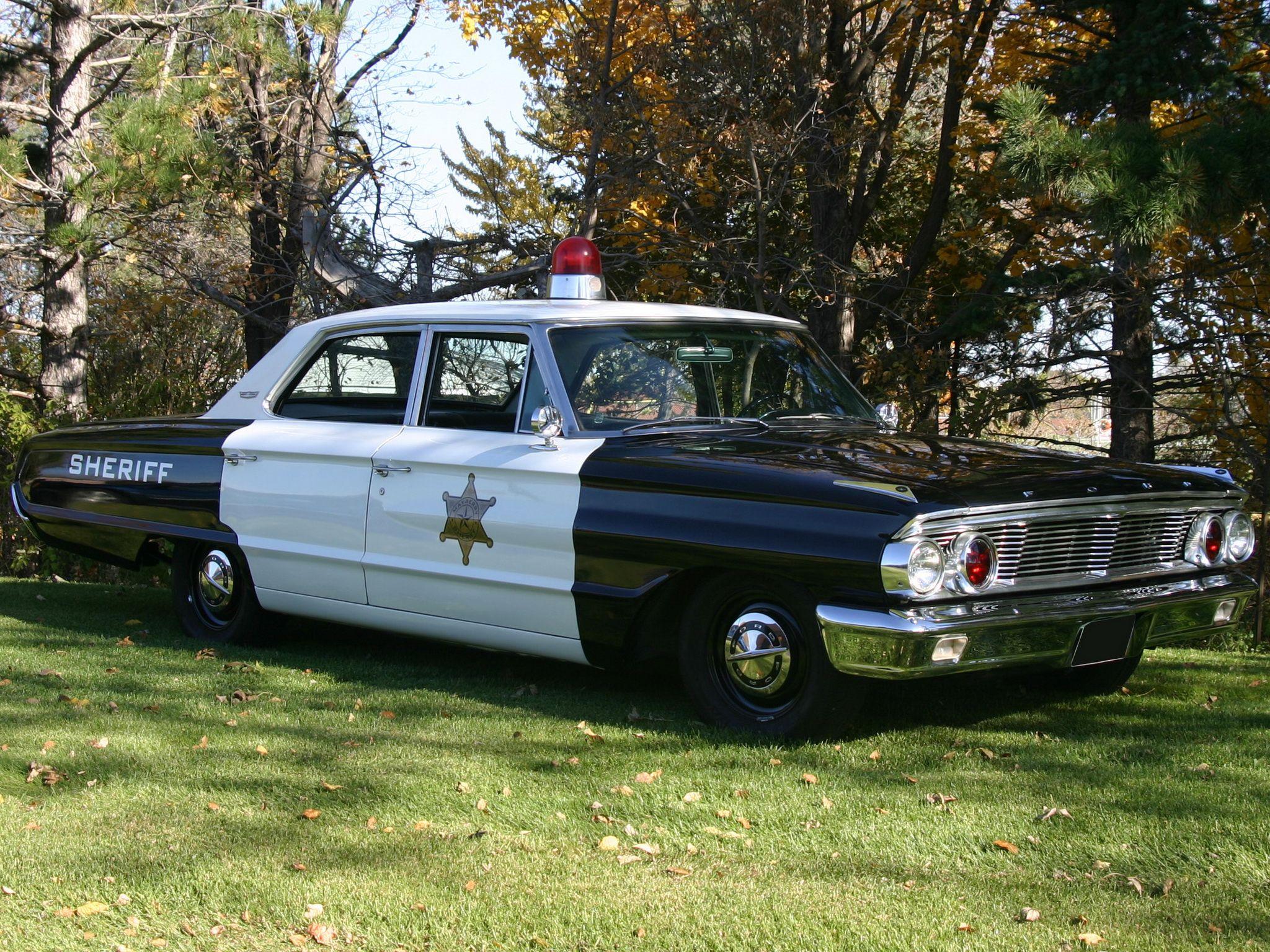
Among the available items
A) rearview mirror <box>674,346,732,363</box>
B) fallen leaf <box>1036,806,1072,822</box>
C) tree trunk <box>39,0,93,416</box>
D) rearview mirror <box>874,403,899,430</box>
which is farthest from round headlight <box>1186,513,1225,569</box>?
tree trunk <box>39,0,93,416</box>

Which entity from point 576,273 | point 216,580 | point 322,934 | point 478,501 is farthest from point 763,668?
point 216,580

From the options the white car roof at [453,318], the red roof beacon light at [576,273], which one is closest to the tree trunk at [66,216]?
the white car roof at [453,318]

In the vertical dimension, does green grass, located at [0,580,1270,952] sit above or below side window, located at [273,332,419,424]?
below

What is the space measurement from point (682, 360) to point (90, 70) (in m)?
8.62

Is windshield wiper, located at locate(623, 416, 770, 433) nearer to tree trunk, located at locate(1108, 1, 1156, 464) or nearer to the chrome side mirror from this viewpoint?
the chrome side mirror

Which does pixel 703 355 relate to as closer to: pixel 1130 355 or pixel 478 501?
pixel 478 501

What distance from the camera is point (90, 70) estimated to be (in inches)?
484

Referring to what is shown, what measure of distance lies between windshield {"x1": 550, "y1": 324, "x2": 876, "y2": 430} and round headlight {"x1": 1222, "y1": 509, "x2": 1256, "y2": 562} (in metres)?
1.55

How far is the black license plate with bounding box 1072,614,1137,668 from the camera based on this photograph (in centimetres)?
480

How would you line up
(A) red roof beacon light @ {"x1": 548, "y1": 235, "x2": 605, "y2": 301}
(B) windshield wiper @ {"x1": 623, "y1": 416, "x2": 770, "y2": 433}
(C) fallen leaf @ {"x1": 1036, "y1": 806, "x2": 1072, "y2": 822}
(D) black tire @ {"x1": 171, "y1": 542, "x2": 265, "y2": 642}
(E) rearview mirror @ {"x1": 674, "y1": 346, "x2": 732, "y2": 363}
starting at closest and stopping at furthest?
1. (C) fallen leaf @ {"x1": 1036, "y1": 806, "x2": 1072, "y2": 822}
2. (B) windshield wiper @ {"x1": 623, "y1": 416, "x2": 770, "y2": 433}
3. (E) rearview mirror @ {"x1": 674, "y1": 346, "x2": 732, "y2": 363}
4. (A) red roof beacon light @ {"x1": 548, "y1": 235, "x2": 605, "y2": 301}
5. (D) black tire @ {"x1": 171, "y1": 542, "x2": 265, "y2": 642}

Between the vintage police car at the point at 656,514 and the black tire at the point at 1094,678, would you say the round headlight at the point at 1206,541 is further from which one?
the black tire at the point at 1094,678

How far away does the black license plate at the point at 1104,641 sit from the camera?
480 cm

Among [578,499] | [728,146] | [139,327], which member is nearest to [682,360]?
[578,499]

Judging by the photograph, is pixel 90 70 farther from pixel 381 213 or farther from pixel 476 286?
pixel 476 286
